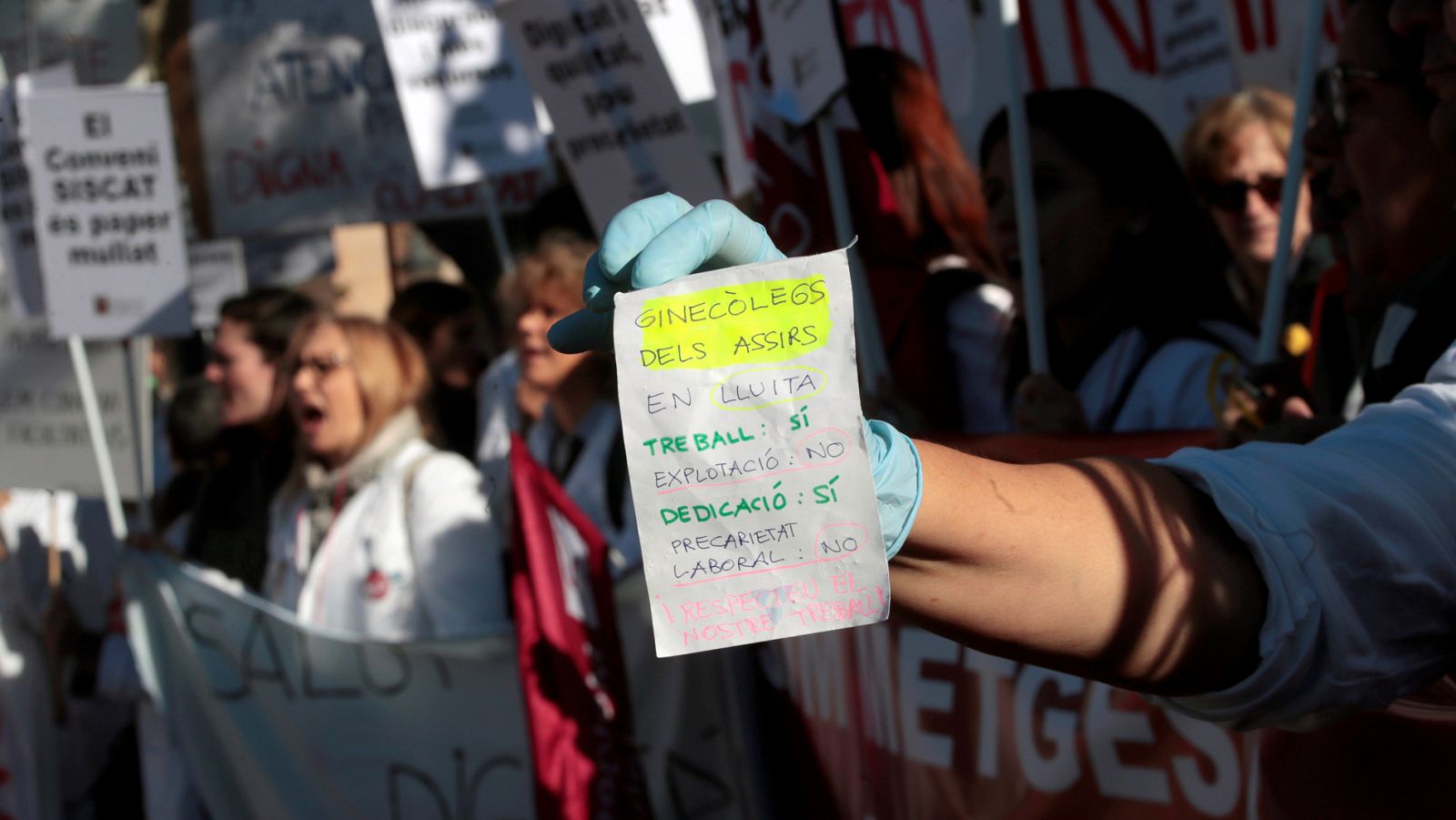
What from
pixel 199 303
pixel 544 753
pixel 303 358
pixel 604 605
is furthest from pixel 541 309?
pixel 199 303

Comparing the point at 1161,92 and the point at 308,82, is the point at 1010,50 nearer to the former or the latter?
the point at 1161,92

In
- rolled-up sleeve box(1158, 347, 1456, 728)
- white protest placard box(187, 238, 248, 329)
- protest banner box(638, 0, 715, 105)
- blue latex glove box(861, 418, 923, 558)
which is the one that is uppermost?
protest banner box(638, 0, 715, 105)

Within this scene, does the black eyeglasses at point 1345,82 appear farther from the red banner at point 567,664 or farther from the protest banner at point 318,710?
the protest banner at point 318,710

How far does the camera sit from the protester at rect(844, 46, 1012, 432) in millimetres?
3242

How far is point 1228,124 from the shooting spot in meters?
3.09

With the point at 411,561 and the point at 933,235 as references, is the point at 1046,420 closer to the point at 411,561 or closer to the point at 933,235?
the point at 933,235

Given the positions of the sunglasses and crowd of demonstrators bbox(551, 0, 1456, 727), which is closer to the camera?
crowd of demonstrators bbox(551, 0, 1456, 727)

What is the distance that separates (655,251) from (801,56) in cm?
205

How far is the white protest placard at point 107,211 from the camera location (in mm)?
4180

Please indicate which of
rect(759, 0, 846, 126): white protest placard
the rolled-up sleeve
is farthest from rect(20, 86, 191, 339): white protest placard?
the rolled-up sleeve

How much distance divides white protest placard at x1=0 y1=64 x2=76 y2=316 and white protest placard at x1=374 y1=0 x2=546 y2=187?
1173 millimetres

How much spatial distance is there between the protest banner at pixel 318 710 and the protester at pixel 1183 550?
217 centimetres

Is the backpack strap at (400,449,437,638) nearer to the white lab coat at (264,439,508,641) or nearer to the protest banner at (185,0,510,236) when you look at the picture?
the white lab coat at (264,439,508,641)

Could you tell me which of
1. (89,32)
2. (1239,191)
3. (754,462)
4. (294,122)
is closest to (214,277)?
(89,32)
